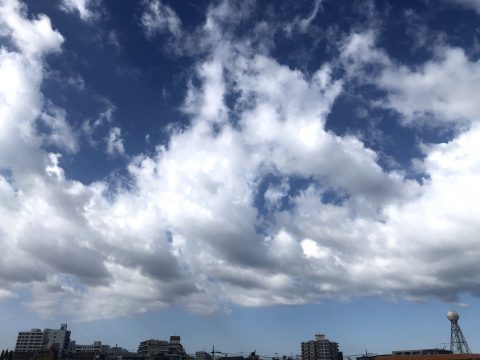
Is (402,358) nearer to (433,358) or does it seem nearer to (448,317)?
(433,358)

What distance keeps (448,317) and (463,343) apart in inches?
454

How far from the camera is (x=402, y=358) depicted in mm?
139625

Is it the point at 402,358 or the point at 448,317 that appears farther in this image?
the point at 448,317

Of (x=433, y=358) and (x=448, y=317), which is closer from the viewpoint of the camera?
(x=433, y=358)

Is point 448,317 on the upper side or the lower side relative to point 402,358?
upper

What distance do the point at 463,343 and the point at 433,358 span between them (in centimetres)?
5109

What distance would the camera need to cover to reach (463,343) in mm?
177000

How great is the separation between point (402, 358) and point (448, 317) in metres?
57.5

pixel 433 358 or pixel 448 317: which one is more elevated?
pixel 448 317

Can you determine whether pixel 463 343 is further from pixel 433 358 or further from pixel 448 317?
pixel 433 358

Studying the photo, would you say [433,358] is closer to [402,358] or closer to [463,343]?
[402,358]

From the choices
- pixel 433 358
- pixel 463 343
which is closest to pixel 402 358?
pixel 433 358

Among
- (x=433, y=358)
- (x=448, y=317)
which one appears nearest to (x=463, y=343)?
(x=448, y=317)

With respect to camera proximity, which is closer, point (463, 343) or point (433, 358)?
point (433, 358)
